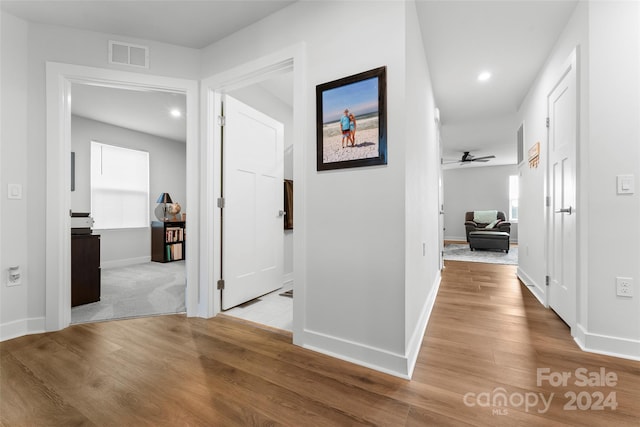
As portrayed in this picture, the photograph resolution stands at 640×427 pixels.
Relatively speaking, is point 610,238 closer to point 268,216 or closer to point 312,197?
point 312,197

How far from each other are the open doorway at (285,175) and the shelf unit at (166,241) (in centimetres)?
299

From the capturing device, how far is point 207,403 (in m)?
1.33

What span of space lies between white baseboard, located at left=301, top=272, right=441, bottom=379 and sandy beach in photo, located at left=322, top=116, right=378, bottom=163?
3.82 feet

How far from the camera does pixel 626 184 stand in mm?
1762

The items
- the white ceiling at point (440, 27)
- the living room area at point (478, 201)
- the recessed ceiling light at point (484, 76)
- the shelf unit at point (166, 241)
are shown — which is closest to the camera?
the white ceiling at point (440, 27)

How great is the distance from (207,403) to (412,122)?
6.58 feet

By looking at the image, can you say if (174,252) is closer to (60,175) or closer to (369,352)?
(60,175)

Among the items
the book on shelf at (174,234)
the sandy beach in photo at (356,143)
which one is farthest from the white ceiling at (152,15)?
the book on shelf at (174,234)

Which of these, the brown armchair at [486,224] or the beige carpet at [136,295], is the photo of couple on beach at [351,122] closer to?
the beige carpet at [136,295]

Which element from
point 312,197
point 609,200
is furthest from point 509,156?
point 312,197

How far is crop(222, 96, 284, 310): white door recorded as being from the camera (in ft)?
8.53

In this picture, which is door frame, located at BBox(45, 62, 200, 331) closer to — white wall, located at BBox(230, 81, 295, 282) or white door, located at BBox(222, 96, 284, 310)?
white door, located at BBox(222, 96, 284, 310)

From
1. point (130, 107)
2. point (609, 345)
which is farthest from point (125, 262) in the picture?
point (609, 345)

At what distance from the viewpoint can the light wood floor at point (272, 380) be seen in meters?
1.24
